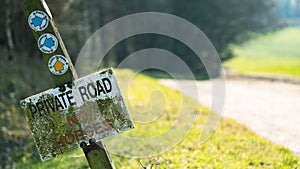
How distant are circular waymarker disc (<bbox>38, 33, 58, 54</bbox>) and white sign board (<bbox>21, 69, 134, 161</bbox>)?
0.37 meters

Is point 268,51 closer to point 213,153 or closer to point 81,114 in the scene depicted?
point 213,153

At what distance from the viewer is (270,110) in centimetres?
1348

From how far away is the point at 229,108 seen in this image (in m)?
14.2

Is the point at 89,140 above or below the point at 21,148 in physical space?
below

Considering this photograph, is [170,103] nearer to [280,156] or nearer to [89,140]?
[280,156]

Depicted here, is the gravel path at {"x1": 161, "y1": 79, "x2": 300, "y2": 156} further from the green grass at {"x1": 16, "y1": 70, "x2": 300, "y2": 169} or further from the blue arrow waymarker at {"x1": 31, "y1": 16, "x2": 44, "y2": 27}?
the blue arrow waymarker at {"x1": 31, "y1": 16, "x2": 44, "y2": 27}

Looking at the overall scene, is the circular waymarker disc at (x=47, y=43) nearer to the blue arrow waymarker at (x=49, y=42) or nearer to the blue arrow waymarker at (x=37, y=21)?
the blue arrow waymarker at (x=49, y=42)

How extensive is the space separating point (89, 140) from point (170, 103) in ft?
35.3

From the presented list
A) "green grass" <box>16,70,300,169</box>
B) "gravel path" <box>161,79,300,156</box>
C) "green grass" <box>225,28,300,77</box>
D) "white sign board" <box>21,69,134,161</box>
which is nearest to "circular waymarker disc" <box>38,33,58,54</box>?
"white sign board" <box>21,69,134,161</box>

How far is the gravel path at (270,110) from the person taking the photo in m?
9.48

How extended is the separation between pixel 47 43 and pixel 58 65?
23 centimetres

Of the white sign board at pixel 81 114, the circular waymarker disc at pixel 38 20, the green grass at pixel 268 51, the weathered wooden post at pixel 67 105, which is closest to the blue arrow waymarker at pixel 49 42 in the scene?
the weathered wooden post at pixel 67 105

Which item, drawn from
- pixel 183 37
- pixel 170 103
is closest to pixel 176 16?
pixel 183 37

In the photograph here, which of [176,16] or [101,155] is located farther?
[176,16]
